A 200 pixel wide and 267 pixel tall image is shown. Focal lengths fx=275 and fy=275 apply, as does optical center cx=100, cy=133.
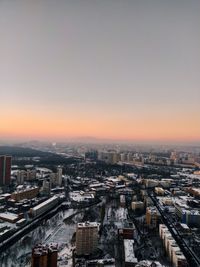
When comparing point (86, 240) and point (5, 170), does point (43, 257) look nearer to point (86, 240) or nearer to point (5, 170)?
point (86, 240)

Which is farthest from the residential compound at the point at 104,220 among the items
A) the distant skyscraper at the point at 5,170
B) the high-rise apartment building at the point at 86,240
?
the distant skyscraper at the point at 5,170

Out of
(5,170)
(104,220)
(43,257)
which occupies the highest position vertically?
(5,170)

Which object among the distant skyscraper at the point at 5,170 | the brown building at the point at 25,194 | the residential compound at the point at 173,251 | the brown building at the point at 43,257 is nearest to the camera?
the brown building at the point at 43,257

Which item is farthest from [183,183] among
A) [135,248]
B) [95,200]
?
[135,248]

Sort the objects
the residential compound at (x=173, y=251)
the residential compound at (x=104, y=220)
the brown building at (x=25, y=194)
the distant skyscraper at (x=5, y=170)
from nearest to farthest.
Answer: the residential compound at (x=173, y=251)
the residential compound at (x=104, y=220)
the brown building at (x=25, y=194)
the distant skyscraper at (x=5, y=170)

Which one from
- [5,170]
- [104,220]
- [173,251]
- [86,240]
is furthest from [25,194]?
[173,251]

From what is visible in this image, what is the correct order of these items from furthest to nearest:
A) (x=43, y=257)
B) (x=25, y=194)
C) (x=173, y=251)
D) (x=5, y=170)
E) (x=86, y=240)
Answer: (x=5, y=170)
(x=25, y=194)
(x=86, y=240)
(x=173, y=251)
(x=43, y=257)

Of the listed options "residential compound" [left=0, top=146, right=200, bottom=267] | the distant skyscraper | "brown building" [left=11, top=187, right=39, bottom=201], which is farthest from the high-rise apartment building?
the distant skyscraper

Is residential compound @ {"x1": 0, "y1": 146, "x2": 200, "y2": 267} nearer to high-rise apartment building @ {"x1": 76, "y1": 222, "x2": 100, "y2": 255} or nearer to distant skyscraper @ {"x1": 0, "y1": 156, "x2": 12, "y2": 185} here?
high-rise apartment building @ {"x1": 76, "y1": 222, "x2": 100, "y2": 255}

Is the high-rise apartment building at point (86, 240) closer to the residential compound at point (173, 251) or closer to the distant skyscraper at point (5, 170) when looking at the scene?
the residential compound at point (173, 251)

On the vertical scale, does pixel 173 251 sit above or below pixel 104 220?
above

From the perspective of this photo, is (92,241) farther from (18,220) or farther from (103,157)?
(103,157)
